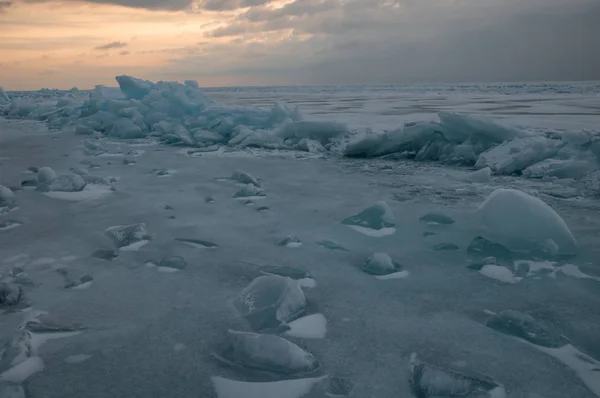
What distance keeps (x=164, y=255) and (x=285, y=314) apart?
98 cm

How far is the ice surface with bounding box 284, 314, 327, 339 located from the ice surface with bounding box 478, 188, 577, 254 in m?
1.23

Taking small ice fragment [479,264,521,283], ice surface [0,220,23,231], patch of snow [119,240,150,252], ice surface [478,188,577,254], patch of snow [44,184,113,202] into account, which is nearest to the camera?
small ice fragment [479,264,521,283]

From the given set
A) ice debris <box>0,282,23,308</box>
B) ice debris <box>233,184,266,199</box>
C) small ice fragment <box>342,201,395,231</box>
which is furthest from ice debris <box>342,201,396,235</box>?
ice debris <box>0,282,23,308</box>

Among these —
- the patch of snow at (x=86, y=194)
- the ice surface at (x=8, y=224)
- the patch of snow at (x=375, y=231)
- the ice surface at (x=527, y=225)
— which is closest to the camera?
the ice surface at (x=527, y=225)

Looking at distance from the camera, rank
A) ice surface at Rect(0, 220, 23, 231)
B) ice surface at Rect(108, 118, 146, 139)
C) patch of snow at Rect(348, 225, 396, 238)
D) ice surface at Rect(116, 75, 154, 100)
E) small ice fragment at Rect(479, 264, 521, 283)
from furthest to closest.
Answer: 1. ice surface at Rect(116, 75, 154, 100)
2. ice surface at Rect(108, 118, 146, 139)
3. ice surface at Rect(0, 220, 23, 231)
4. patch of snow at Rect(348, 225, 396, 238)
5. small ice fragment at Rect(479, 264, 521, 283)

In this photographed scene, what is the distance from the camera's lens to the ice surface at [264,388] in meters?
1.29

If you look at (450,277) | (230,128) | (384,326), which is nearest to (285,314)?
(384,326)

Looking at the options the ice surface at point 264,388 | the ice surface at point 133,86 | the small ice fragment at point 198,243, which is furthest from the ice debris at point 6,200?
the ice surface at point 133,86

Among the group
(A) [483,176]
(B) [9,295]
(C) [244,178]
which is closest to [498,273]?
(B) [9,295]

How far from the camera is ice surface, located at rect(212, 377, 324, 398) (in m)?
1.29

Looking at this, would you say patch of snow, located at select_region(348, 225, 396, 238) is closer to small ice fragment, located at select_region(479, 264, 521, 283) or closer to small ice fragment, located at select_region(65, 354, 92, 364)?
small ice fragment, located at select_region(479, 264, 521, 283)

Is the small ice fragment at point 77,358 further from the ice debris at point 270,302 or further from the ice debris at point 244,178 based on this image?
the ice debris at point 244,178

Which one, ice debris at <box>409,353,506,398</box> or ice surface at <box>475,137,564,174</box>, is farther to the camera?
ice surface at <box>475,137,564,174</box>

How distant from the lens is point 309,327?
1668mm
